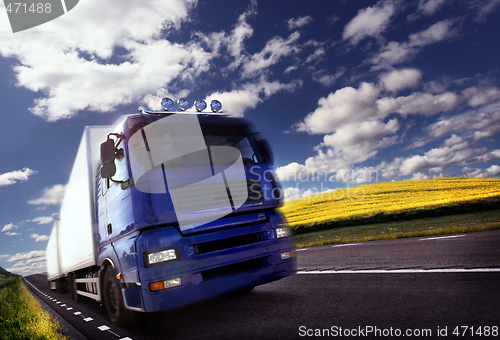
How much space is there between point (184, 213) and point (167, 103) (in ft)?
6.58

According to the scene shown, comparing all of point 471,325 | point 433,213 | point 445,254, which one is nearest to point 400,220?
point 433,213

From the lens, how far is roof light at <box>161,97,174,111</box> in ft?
17.0

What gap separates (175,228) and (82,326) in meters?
3.56

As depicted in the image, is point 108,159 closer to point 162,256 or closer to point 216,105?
point 162,256

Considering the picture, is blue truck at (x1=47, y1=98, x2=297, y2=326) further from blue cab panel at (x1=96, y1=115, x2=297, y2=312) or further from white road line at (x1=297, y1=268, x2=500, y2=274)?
white road line at (x1=297, y1=268, x2=500, y2=274)

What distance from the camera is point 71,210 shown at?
300 inches

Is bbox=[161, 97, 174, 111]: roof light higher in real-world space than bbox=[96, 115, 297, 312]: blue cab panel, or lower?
higher

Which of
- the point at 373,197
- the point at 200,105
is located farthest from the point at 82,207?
the point at 373,197

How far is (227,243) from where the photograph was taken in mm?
4301

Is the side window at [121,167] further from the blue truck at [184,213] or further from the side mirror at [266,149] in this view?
the side mirror at [266,149]

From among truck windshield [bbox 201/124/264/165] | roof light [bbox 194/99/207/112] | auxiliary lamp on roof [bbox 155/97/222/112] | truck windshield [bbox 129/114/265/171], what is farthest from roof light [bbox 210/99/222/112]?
truck windshield [bbox 201/124/264/165]

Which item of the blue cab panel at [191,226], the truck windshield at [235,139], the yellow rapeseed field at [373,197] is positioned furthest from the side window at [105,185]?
the yellow rapeseed field at [373,197]

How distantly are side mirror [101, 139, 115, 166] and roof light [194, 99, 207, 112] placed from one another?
1.49 metres

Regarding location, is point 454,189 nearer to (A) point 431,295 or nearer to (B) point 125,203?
(A) point 431,295
